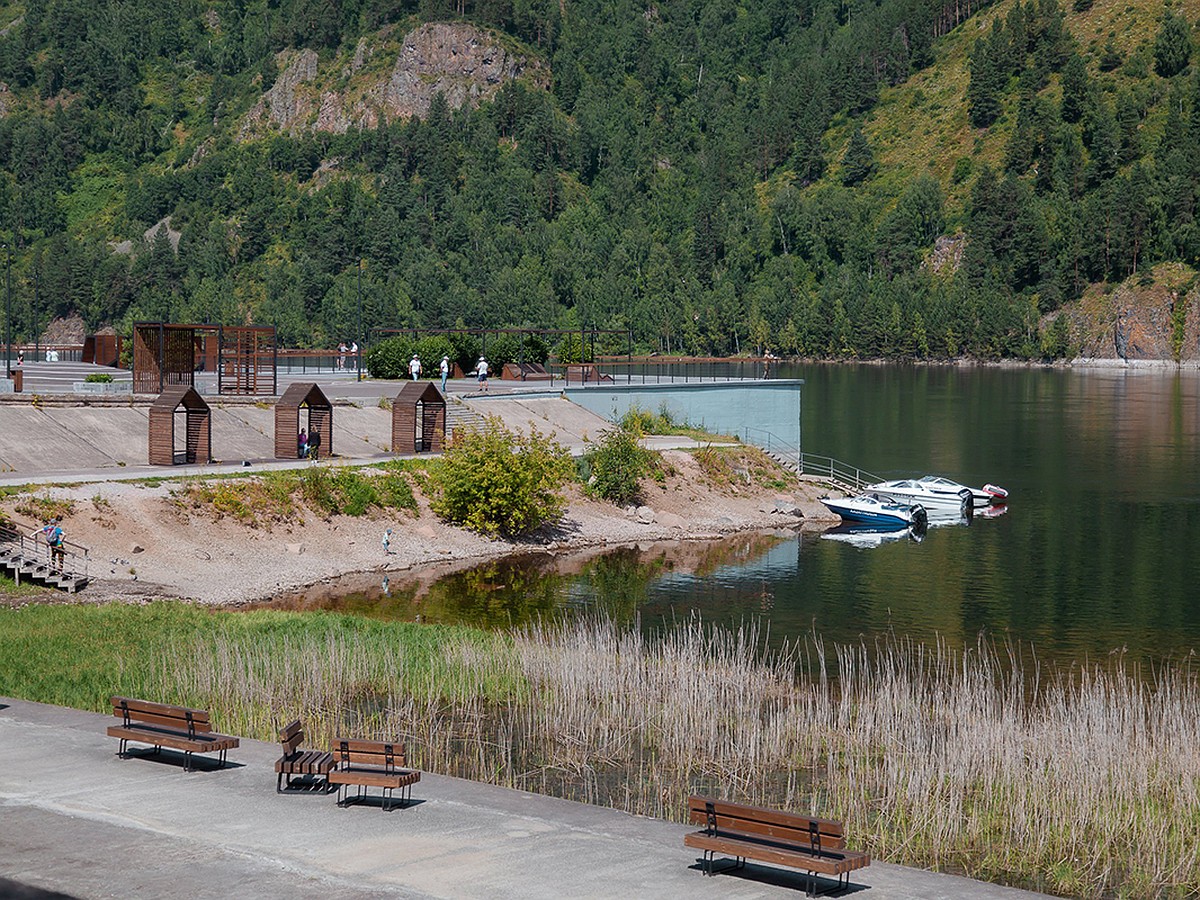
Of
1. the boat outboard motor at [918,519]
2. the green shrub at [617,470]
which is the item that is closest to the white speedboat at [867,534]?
the boat outboard motor at [918,519]

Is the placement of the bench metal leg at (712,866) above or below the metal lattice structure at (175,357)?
below

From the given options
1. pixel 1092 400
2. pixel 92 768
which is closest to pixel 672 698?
pixel 92 768

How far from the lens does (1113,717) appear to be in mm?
25766

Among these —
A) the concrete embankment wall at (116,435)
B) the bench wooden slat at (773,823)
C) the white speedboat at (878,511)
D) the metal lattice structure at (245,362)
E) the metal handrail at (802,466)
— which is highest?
the metal lattice structure at (245,362)

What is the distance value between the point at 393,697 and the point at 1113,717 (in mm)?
13511

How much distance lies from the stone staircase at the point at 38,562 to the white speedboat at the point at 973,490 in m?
44.8

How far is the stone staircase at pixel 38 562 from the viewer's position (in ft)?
141

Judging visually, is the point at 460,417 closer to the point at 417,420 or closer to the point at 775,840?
the point at 417,420

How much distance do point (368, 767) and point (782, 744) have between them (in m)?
9.06

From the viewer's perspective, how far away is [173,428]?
198 ft

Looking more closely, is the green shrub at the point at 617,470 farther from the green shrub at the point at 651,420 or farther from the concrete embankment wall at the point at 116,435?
the green shrub at the point at 651,420

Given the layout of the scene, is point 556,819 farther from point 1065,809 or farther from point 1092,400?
point 1092,400

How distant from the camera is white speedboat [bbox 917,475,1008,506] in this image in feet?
254

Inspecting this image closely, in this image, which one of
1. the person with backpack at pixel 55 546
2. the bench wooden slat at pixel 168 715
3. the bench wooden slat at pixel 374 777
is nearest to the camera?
the bench wooden slat at pixel 374 777
